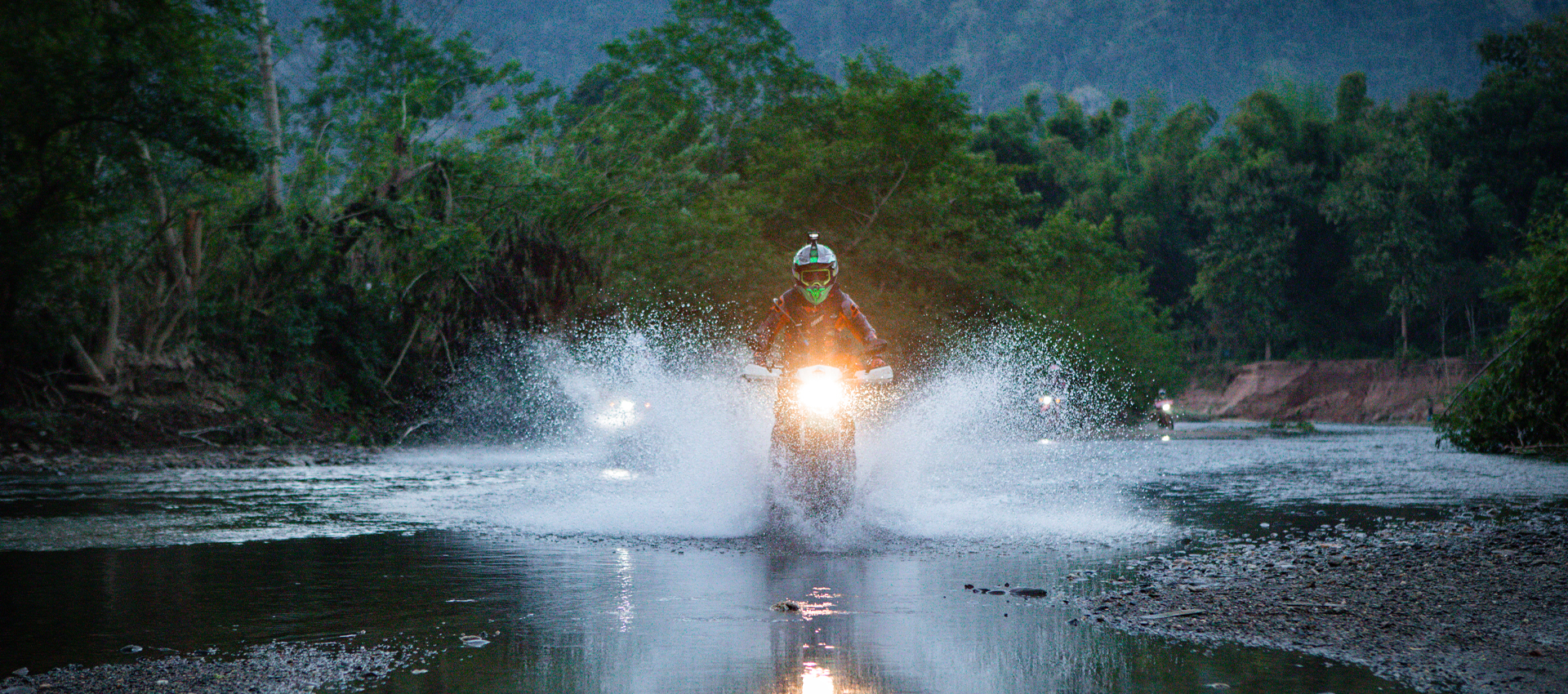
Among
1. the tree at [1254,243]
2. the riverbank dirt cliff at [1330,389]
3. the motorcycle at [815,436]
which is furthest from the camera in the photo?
the tree at [1254,243]

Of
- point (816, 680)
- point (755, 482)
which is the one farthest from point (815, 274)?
point (816, 680)

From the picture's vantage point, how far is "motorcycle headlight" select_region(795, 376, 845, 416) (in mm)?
11117

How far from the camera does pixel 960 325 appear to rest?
40.2 metres

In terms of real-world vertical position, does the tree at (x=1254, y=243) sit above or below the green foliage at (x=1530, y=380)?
Result: above

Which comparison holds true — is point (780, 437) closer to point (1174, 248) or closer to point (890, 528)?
point (890, 528)

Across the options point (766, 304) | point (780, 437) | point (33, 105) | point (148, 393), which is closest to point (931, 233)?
point (766, 304)

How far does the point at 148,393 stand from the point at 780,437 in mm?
19529

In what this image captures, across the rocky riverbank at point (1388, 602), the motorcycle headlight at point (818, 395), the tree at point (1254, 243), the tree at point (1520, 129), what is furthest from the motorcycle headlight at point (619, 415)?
the tree at point (1520, 129)

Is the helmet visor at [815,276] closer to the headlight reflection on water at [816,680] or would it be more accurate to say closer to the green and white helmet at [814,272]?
the green and white helmet at [814,272]

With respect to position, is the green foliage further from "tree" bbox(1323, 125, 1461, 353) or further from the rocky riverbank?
"tree" bbox(1323, 125, 1461, 353)

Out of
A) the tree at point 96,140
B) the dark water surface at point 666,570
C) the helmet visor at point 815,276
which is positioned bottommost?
the dark water surface at point 666,570

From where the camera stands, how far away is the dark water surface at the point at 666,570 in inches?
215

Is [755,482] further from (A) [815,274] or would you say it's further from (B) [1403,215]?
(B) [1403,215]

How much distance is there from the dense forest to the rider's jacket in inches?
536
